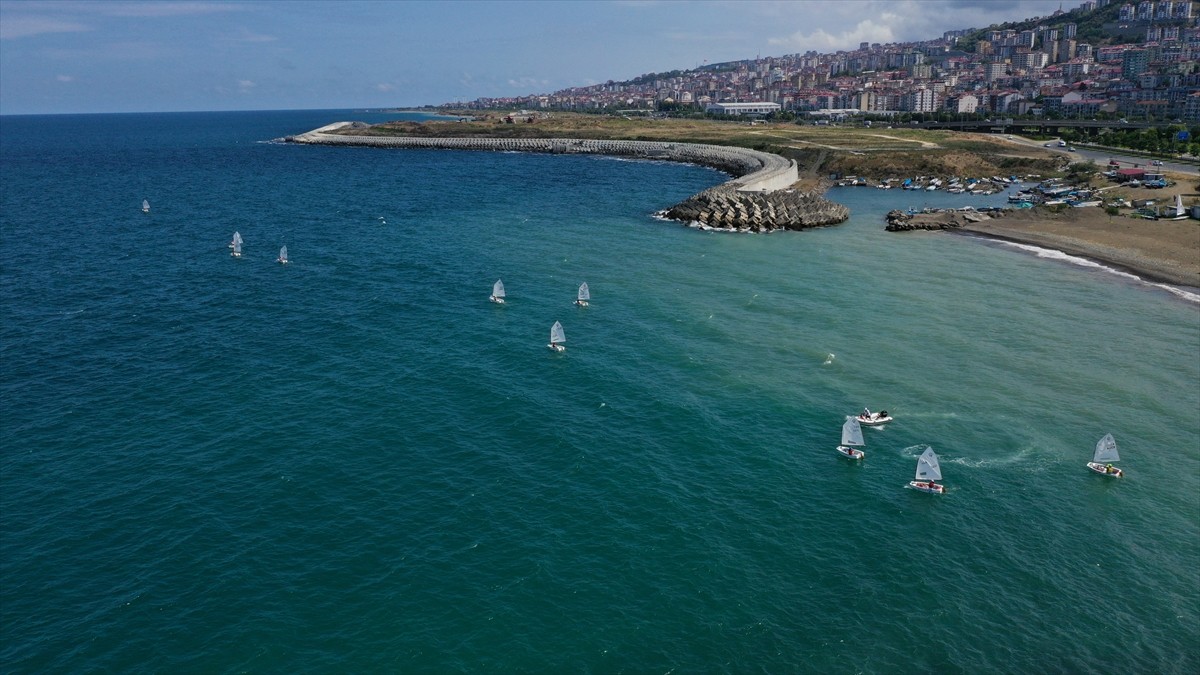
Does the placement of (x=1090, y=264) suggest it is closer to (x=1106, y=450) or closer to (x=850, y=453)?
(x=1106, y=450)

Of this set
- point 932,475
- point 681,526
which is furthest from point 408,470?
point 932,475

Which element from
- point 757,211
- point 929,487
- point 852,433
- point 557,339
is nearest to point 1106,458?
point 929,487

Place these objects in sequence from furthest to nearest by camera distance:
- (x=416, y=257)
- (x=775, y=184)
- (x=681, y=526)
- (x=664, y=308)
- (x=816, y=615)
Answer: (x=775, y=184) < (x=416, y=257) < (x=664, y=308) < (x=681, y=526) < (x=816, y=615)

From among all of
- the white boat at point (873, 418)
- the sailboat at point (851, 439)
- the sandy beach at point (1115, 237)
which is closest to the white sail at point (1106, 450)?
the white boat at point (873, 418)

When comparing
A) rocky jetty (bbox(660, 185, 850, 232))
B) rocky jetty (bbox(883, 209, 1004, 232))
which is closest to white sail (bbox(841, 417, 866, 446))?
rocky jetty (bbox(660, 185, 850, 232))

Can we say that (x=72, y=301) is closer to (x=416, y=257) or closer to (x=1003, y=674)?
(x=416, y=257)

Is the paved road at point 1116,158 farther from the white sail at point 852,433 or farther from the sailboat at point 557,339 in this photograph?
the sailboat at point 557,339
